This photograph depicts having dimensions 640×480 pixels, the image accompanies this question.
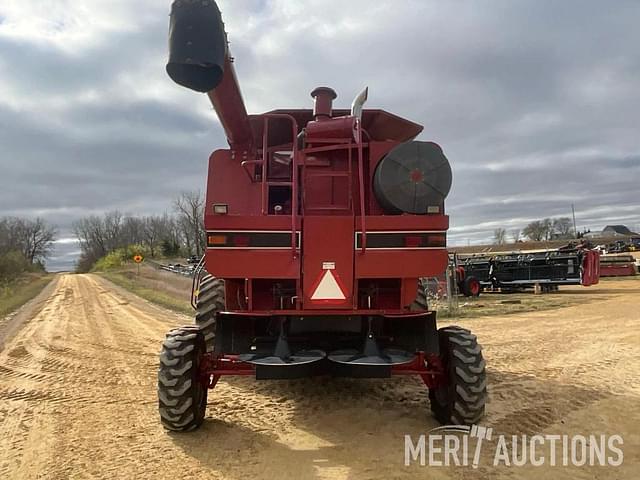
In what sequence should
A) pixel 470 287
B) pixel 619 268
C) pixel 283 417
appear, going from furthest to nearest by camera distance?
1. pixel 619 268
2. pixel 470 287
3. pixel 283 417

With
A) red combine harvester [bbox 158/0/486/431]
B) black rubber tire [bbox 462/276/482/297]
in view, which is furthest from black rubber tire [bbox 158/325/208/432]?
black rubber tire [bbox 462/276/482/297]

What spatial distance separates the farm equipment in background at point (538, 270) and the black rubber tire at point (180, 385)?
17.3 metres

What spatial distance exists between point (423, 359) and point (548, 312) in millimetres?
10748

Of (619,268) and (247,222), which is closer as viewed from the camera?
(247,222)

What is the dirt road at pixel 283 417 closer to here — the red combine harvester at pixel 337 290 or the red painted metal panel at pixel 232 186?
the red combine harvester at pixel 337 290

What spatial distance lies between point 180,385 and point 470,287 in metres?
17.3

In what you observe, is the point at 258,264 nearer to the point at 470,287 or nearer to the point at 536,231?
the point at 470,287

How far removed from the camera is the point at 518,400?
5.37 meters

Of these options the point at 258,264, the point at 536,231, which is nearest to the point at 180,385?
the point at 258,264

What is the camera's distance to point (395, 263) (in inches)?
172

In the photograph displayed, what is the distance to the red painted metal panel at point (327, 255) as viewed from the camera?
4.32 meters

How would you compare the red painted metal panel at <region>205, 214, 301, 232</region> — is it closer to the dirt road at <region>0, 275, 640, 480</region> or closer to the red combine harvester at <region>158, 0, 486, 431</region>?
the red combine harvester at <region>158, 0, 486, 431</region>

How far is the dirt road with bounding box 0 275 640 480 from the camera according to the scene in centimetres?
378

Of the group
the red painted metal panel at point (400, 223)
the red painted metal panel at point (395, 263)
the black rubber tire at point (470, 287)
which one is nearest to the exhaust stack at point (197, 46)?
the red painted metal panel at point (400, 223)
